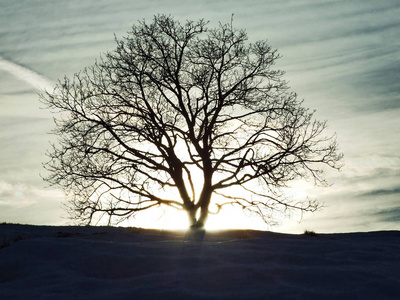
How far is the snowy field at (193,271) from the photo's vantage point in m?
6.30

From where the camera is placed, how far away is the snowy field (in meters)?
6.30

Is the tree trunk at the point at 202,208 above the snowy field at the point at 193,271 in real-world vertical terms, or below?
above

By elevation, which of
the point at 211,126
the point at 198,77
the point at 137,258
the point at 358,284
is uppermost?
the point at 198,77

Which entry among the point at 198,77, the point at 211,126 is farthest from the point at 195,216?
the point at 198,77

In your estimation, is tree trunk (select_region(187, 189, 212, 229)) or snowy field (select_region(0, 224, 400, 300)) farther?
tree trunk (select_region(187, 189, 212, 229))

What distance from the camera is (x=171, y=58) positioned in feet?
64.5

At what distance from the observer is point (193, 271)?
23.5 feet

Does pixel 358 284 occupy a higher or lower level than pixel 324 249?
lower

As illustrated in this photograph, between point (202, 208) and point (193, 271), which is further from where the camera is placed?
point (202, 208)

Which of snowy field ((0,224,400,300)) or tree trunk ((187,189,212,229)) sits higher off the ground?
tree trunk ((187,189,212,229))

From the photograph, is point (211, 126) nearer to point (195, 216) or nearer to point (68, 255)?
point (195, 216)

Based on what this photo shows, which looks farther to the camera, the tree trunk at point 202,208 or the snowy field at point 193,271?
the tree trunk at point 202,208

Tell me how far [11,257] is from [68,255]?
882mm

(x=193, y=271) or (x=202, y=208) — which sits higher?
(x=202, y=208)
